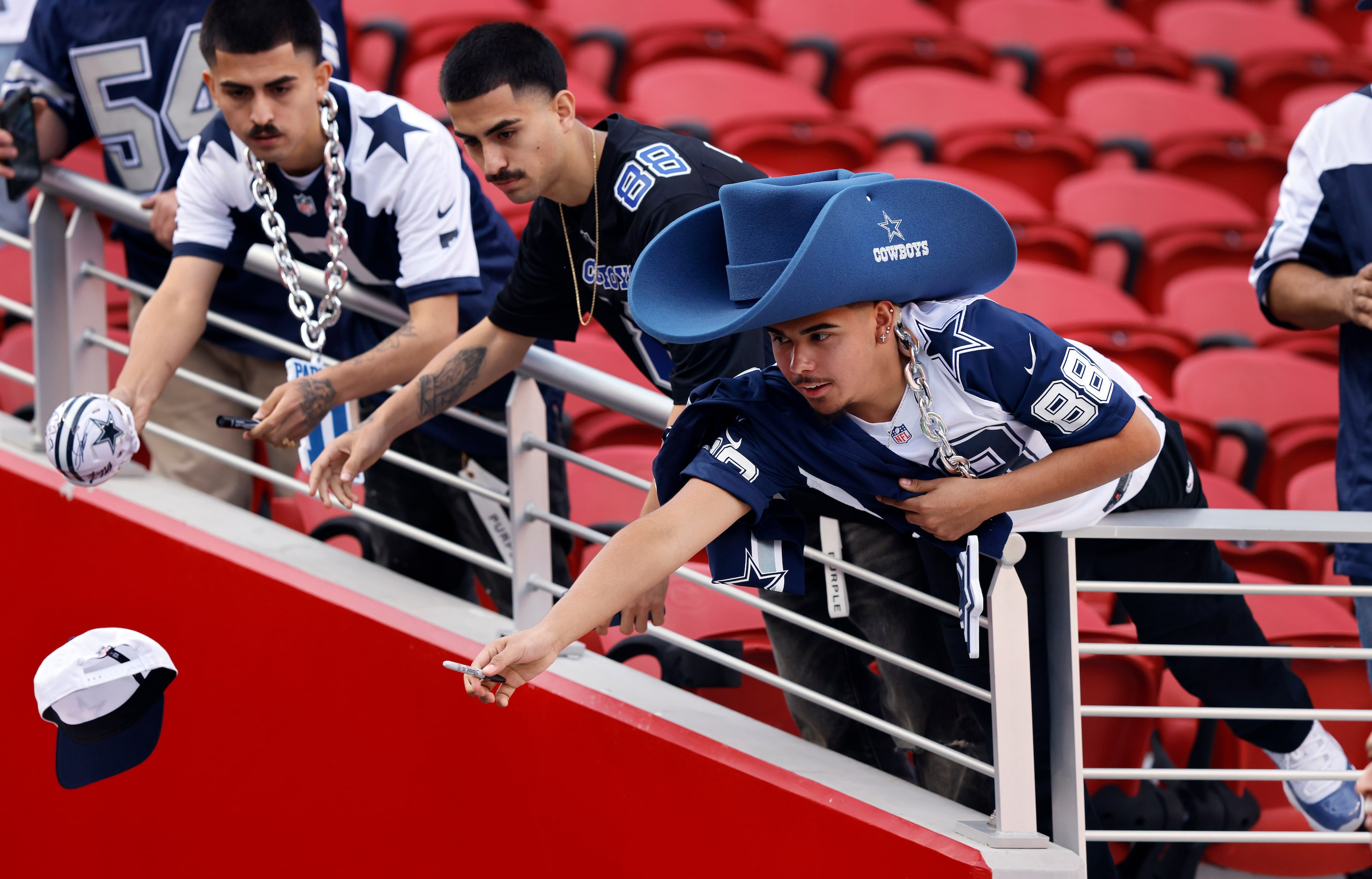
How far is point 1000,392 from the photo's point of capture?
1.85 meters

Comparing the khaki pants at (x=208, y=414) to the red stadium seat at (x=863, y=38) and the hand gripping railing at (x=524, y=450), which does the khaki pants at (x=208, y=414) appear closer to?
the hand gripping railing at (x=524, y=450)

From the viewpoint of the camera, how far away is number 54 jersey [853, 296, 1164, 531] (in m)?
1.83

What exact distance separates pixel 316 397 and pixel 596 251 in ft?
1.83

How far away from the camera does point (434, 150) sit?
2.55 meters

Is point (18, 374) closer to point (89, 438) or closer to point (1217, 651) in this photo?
point (89, 438)

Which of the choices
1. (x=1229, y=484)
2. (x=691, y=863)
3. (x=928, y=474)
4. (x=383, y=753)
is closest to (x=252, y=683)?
(x=383, y=753)

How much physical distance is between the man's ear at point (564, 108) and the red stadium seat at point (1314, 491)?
2.32 metres

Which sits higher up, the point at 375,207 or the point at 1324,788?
the point at 375,207

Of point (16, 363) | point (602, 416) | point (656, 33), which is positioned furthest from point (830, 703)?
point (656, 33)

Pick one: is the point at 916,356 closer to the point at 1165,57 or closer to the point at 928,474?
the point at 928,474

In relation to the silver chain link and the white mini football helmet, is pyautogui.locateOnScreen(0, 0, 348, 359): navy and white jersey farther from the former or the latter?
the silver chain link

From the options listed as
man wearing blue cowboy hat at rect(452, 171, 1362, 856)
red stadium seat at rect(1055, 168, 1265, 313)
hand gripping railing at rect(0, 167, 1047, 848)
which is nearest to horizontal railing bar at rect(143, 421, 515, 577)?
hand gripping railing at rect(0, 167, 1047, 848)

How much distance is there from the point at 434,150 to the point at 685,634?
3.59ft

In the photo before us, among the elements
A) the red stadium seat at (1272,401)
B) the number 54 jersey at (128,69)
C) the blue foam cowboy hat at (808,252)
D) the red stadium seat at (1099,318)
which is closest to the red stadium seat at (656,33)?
the red stadium seat at (1099,318)
